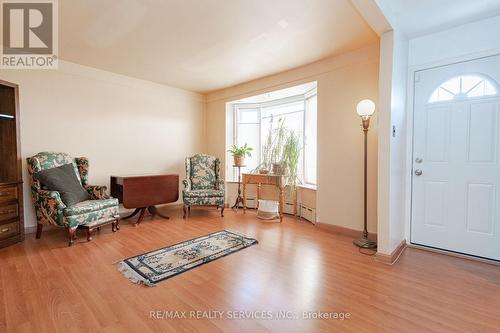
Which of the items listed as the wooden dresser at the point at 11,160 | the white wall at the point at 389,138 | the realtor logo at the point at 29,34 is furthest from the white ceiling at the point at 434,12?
the wooden dresser at the point at 11,160

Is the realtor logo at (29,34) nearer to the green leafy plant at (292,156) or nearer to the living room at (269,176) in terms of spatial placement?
the living room at (269,176)

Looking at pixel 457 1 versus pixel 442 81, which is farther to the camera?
pixel 442 81

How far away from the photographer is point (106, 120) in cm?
358

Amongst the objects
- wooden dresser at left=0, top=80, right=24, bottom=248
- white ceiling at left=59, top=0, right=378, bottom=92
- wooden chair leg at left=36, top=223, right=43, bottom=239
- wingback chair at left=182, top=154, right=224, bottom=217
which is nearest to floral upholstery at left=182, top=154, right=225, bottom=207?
wingback chair at left=182, top=154, right=224, bottom=217

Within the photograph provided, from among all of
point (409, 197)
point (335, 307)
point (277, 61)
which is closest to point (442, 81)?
point (409, 197)

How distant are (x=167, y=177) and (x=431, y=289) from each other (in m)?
3.40

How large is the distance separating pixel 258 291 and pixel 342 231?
5.58 feet

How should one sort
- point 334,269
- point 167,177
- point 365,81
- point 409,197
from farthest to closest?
1. point 167,177
2. point 365,81
3. point 409,197
4. point 334,269

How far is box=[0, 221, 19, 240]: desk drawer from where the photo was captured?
245 cm

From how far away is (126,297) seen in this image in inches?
64.5

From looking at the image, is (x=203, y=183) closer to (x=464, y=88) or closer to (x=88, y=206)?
(x=88, y=206)

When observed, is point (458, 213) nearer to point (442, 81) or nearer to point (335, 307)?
point (442, 81)

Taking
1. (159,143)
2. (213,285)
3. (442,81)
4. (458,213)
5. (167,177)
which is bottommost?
(213,285)

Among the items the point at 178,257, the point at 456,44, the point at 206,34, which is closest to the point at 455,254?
the point at 456,44
